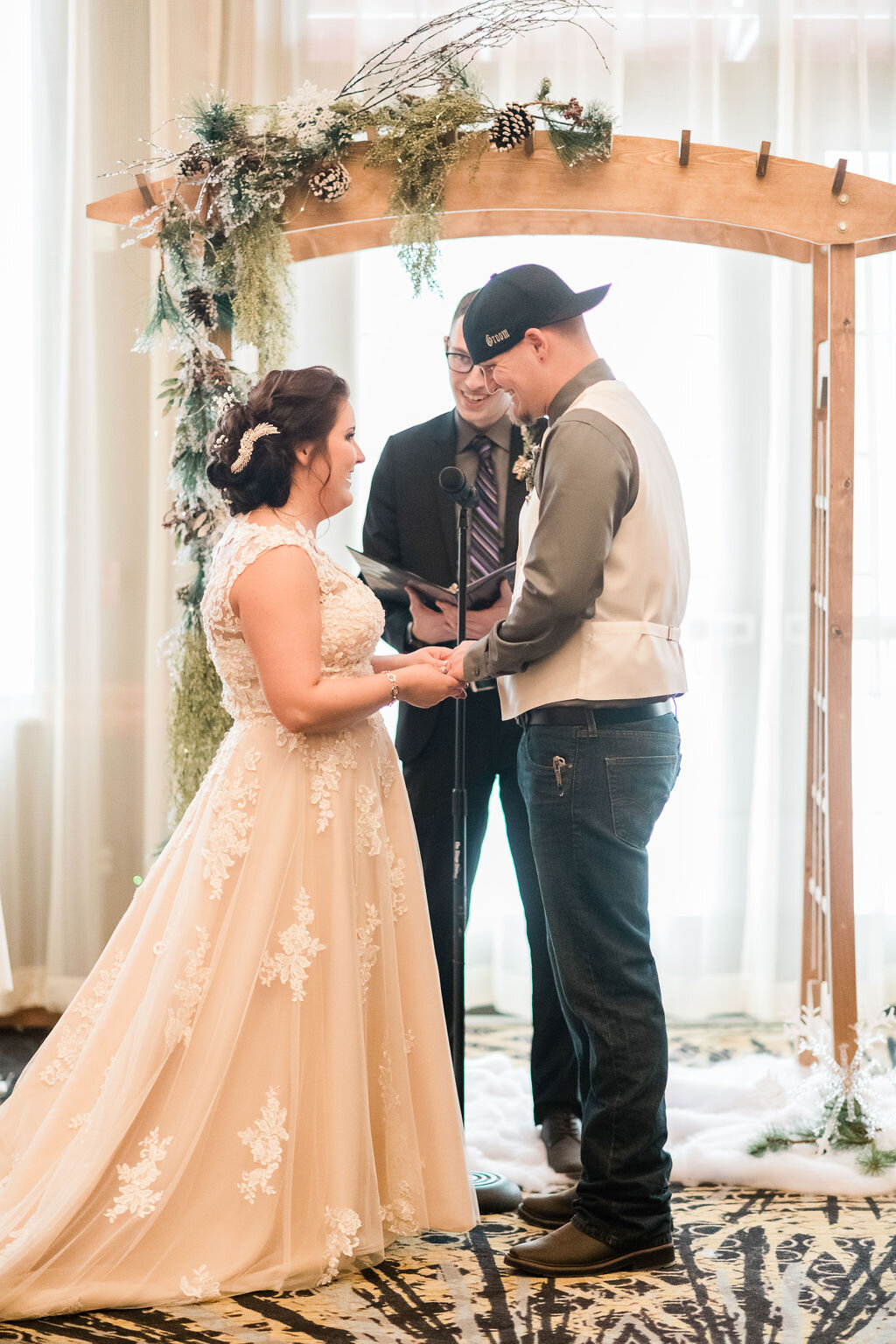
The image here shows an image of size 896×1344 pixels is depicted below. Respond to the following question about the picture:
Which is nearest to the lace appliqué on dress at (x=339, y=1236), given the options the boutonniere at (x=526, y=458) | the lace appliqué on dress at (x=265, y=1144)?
the lace appliqué on dress at (x=265, y=1144)

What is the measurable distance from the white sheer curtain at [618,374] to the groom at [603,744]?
5.46 ft

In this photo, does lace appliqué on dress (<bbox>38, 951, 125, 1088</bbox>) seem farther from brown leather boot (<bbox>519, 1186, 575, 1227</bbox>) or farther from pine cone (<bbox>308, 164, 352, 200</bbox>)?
pine cone (<bbox>308, 164, 352, 200</bbox>)

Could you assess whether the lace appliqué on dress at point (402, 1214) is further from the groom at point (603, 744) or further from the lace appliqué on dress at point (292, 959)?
the lace appliqué on dress at point (292, 959)

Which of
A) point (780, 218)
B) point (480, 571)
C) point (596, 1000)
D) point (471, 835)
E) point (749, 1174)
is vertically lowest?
point (749, 1174)

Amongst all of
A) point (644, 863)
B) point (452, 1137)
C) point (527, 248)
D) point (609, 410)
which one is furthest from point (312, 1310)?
point (527, 248)

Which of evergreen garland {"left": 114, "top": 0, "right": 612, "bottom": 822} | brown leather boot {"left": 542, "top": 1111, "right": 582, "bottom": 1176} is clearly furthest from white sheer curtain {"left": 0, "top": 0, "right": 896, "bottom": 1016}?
brown leather boot {"left": 542, "top": 1111, "right": 582, "bottom": 1176}

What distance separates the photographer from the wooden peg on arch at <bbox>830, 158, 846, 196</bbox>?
108 inches

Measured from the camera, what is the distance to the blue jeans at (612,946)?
7.14 feet

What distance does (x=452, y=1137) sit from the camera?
230 cm

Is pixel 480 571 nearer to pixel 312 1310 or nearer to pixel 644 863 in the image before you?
pixel 644 863

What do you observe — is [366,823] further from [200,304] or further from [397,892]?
[200,304]

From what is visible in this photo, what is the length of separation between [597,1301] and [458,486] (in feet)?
4.86

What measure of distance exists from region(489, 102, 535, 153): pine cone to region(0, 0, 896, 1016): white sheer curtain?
3.21 feet

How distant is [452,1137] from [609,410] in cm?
136
